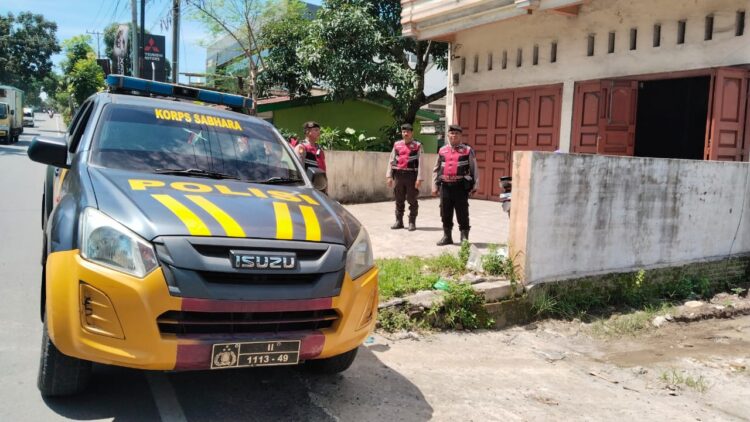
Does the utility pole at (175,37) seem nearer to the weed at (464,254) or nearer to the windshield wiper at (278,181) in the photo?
the weed at (464,254)

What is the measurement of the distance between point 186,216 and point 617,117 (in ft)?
31.2

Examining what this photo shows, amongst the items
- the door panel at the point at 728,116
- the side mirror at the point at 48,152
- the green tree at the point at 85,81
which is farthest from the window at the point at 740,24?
the green tree at the point at 85,81

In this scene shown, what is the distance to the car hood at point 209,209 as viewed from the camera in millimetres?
2754

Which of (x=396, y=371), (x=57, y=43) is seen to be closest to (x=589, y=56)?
(x=396, y=371)

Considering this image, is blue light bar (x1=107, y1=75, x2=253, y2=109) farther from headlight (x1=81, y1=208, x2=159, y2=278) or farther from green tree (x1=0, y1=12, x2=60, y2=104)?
green tree (x1=0, y1=12, x2=60, y2=104)

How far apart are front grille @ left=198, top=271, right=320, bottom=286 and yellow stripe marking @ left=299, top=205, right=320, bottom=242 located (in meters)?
0.21

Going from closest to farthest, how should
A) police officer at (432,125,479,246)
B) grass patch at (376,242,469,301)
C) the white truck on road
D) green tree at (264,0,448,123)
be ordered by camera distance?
grass patch at (376,242,469,301) → police officer at (432,125,479,246) → green tree at (264,0,448,123) → the white truck on road

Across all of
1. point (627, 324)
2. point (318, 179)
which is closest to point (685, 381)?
point (627, 324)

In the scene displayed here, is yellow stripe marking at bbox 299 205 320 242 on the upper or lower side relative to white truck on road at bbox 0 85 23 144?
lower

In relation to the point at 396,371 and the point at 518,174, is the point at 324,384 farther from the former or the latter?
the point at 518,174

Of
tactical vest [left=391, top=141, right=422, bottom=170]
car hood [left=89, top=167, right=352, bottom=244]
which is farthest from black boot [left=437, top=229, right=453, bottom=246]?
car hood [left=89, top=167, right=352, bottom=244]

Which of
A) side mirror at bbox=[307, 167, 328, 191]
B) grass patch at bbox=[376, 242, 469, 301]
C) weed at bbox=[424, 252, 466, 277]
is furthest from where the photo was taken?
weed at bbox=[424, 252, 466, 277]

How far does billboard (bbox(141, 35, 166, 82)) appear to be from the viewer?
20.6 meters

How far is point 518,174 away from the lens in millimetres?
5703
